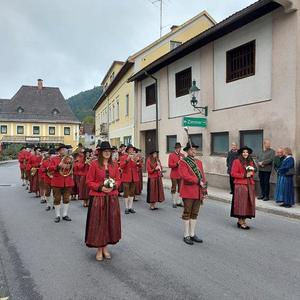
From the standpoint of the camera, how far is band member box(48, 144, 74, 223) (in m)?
8.64

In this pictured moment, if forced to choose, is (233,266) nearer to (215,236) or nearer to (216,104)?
(215,236)

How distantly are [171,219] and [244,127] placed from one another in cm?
542

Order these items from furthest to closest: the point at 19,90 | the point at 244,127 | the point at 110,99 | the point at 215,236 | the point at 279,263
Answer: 1. the point at 19,90
2. the point at 110,99
3. the point at 244,127
4. the point at 215,236
5. the point at 279,263

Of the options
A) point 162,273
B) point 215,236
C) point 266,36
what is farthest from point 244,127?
point 162,273

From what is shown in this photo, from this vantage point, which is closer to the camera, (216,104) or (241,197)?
(241,197)

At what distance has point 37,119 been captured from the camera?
66.9m

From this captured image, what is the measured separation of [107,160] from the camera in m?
5.85

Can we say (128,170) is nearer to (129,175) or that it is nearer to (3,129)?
(129,175)

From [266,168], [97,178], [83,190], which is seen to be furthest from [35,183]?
[97,178]

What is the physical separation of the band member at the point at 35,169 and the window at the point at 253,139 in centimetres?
729

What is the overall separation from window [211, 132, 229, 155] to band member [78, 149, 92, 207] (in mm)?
5386

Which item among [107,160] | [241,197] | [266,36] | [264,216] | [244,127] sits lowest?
[264,216]

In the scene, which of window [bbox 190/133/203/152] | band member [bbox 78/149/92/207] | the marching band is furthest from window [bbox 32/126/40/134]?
the marching band

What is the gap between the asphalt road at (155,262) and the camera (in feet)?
14.3
